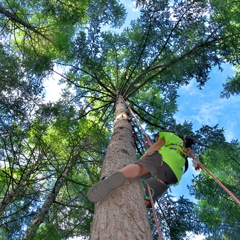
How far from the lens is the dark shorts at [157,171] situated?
2814 millimetres

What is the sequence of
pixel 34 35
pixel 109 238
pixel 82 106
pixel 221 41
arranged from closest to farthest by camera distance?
1. pixel 109 238
2. pixel 221 41
3. pixel 34 35
4. pixel 82 106

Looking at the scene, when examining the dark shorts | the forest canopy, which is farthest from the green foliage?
the dark shorts

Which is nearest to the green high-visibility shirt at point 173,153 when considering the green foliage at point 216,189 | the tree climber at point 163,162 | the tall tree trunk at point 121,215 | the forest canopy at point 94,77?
the tree climber at point 163,162

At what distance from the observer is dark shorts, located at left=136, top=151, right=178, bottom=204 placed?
9.23 feet

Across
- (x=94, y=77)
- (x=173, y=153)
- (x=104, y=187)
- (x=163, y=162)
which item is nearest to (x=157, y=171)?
(x=163, y=162)

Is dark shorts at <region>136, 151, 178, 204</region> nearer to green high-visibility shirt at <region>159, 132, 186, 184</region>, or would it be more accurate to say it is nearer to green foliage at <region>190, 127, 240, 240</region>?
green high-visibility shirt at <region>159, 132, 186, 184</region>

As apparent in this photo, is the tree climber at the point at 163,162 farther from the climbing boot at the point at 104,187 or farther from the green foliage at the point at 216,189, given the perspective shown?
the green foliage at the point at 216,189

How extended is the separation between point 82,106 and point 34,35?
3.04 metres

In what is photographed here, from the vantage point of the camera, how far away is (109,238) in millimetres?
1653

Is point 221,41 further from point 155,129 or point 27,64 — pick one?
point 27,64

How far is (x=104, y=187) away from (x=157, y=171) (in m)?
1.03

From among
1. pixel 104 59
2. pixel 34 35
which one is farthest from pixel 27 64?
pixel 104 59

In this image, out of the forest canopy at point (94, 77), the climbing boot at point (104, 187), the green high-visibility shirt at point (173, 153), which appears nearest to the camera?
the climbing boot at point (104, 187)

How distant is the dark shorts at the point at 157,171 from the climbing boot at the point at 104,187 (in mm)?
565
